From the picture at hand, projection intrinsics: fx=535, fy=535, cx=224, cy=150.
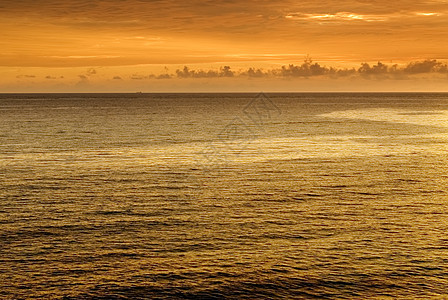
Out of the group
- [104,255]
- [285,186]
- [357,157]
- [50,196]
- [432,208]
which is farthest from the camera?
[357,157]

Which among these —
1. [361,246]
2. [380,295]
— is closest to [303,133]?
[361,246]

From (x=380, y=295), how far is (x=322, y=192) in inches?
973

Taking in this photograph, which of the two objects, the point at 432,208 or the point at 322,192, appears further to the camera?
the point at 322,192

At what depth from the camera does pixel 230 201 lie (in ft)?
157

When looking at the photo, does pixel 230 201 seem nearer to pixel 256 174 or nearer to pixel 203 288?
pixel 256 174

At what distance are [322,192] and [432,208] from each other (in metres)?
10.3

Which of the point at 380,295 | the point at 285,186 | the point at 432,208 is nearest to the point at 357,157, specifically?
the point at 285,186

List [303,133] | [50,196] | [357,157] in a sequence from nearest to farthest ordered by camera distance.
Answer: [50,196] < [357,157] < [303,133]

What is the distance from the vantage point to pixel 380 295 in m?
27.0

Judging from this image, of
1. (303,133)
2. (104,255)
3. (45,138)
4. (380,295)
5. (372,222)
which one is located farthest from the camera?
(303,133)

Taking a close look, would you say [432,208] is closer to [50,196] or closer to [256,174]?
[256,174]

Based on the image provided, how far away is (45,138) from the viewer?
4033 inches

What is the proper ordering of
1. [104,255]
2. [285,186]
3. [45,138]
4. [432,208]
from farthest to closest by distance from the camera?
[45,138]
[285,186]
[432,208]
[104,255]

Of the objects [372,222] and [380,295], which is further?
[372,222]
